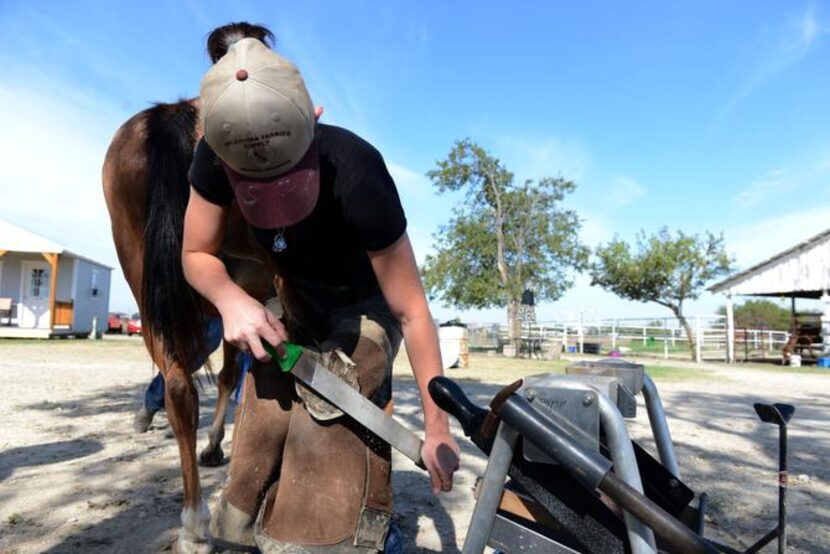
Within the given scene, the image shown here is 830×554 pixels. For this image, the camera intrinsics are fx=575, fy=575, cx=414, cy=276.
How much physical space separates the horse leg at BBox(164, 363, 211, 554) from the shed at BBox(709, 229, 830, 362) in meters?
20.6

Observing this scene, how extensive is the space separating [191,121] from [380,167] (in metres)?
1.48

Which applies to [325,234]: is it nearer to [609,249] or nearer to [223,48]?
[223,48]

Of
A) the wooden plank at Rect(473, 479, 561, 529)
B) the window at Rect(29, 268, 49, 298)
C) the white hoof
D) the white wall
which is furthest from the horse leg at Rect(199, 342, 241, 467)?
the window at Rect(29, 268, 49, 298)

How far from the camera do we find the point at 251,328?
4.93ft

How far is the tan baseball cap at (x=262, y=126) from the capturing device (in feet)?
4.47

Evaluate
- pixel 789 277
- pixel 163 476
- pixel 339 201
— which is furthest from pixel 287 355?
pixel 789 277

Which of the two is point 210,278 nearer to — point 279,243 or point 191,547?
point 279,243

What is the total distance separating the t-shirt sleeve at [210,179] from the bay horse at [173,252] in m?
0.47

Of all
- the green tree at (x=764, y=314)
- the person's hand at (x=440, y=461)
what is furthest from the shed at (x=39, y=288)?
the green tree at (x=764, y=314)

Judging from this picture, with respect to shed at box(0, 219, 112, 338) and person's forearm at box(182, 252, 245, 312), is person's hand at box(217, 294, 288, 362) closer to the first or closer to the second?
person's forearm at box(182, 252, 245, 312)

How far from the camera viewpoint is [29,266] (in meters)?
21.0

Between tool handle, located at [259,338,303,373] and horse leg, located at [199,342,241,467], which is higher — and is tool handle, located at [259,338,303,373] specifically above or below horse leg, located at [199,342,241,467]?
above

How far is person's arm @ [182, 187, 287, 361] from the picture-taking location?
1.51 m

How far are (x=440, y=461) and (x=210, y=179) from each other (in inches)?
41.7
